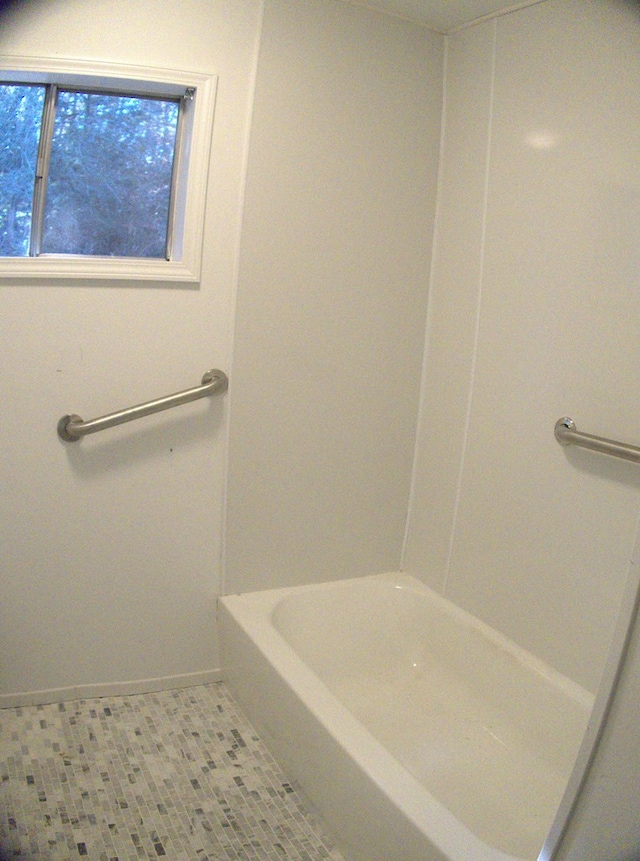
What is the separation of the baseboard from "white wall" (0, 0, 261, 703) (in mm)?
18

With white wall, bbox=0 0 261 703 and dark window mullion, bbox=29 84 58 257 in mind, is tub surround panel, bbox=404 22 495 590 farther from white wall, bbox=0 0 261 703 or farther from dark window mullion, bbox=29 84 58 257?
dark window mullion, bbox=29 84 58 257

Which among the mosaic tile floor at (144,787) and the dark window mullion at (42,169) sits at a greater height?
the dark window mullion at (42,169)

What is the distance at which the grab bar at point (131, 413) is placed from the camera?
1.89m

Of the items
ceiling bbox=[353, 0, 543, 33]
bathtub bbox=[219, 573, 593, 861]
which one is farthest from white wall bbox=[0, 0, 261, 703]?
ceiling bbox=[353, 0, 543, 33]

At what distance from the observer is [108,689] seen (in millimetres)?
2092

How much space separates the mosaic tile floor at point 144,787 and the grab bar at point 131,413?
0.76 meters

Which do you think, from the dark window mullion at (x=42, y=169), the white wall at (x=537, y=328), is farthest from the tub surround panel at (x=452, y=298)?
the dark window mullion at (x=42, y=169)

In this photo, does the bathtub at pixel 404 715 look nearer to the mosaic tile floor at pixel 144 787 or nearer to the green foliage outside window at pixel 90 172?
the mosaic tile floor at pixel 144 787

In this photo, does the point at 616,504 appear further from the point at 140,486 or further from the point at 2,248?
the point at 2,248

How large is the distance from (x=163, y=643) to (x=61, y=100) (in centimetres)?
147

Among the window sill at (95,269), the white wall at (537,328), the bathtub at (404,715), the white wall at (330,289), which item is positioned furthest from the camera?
the white wall at (330,289)

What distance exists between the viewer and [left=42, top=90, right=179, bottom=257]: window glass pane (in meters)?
1.87

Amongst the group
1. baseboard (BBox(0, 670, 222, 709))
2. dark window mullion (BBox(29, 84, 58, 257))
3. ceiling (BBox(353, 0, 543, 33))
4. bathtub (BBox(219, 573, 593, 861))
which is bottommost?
baseboard (BBox(0, 670, 222, 709))

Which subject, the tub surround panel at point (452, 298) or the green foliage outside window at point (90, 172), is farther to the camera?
the tub surround panel at point (452, 298)
